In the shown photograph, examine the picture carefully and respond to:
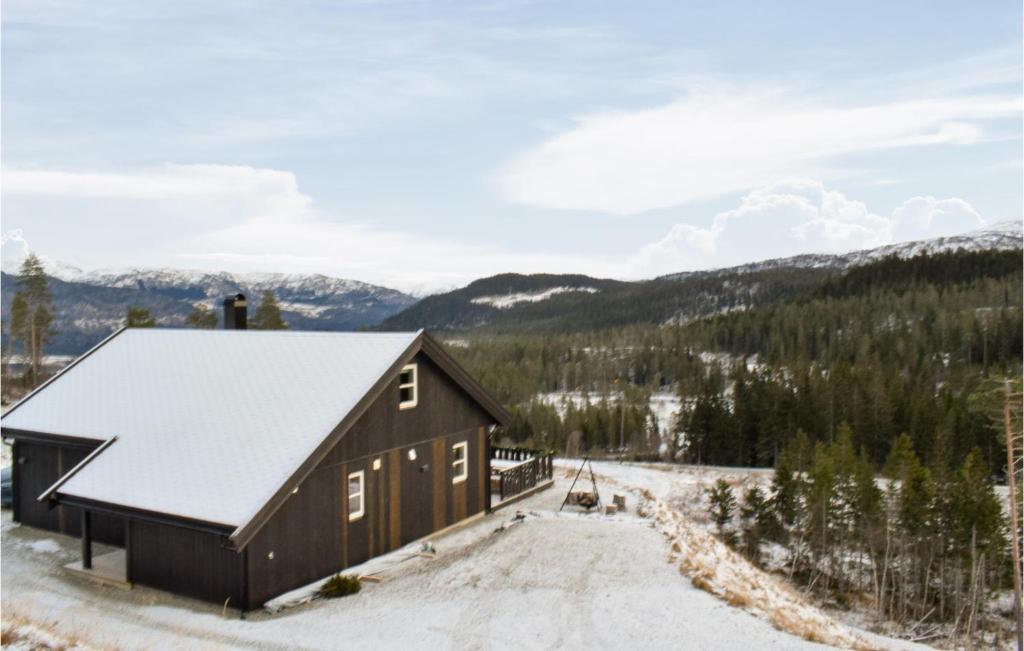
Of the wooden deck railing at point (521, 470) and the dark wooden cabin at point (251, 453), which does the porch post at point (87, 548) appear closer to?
the dark wooden cabin at point (251, 453)

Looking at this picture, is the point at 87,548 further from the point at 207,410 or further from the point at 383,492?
the point at 383,492

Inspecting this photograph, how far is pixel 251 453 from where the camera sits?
14.7 meters

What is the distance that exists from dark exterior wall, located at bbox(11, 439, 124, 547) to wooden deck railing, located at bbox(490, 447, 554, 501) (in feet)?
33.7

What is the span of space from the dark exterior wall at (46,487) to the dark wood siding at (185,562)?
10.4 feet

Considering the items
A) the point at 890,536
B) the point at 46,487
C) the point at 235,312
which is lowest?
the point at 890,536

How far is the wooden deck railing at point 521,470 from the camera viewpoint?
71.9ft

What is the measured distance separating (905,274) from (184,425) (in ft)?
610

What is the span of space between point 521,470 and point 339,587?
918 cm

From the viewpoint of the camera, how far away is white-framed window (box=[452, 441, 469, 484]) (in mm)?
19672

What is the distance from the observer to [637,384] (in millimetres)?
133000

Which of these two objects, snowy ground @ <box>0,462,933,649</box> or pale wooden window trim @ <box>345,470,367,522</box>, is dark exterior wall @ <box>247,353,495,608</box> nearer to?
pale wooden window trim @ <box>345,470,367,522</box>

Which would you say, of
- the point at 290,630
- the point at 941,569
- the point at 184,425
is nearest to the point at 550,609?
the point at 290,630

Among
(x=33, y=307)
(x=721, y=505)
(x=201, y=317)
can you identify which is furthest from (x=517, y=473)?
(x=33, y=307)

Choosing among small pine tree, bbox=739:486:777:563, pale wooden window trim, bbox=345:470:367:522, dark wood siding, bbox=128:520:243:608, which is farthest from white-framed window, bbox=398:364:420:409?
small pine tree, bbox=739:486:777:563
